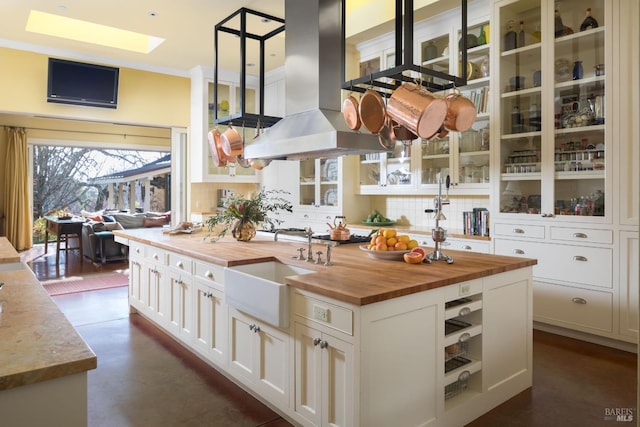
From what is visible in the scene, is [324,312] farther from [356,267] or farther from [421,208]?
[421,208]

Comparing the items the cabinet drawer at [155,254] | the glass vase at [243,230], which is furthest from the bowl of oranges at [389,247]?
the cabinet drawer at [155,254]

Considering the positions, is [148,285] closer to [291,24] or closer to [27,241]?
[291,24]

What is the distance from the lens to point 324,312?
1.95 metres

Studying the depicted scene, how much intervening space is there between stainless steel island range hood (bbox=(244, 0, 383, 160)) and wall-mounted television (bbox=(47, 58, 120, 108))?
3.38m

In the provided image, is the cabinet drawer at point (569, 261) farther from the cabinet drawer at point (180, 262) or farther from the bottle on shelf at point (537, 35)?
the cabinet drawer at point (180, 262)

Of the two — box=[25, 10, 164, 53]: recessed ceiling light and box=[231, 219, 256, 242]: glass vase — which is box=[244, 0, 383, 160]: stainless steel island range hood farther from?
box=[25, 10, 164, 53]: recessed ceiling light

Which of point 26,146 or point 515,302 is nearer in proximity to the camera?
point 515,302

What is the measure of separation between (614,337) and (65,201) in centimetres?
1055

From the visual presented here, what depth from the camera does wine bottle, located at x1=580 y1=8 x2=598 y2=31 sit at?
11.0ft

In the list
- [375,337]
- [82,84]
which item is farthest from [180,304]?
[82,84]

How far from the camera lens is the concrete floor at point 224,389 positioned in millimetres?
2355

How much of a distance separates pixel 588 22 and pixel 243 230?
3.04 meters

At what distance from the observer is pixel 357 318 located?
5.86 ft

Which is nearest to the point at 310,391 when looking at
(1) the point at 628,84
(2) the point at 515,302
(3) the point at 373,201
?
(2) the point at 515,302
